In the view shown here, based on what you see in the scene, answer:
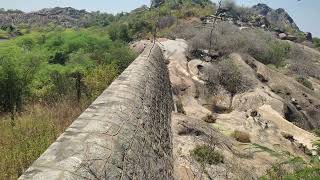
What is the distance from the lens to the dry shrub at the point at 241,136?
1630 cm

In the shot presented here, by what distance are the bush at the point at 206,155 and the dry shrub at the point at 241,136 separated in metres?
4.42

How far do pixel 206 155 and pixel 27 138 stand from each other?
5.16 metres

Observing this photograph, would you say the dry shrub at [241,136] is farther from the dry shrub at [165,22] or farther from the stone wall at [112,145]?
the dry shrub at [165,22]

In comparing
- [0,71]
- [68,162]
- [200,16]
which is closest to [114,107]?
[68,162]

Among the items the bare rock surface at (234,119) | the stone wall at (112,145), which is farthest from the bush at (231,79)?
→ the stone wall at (112,145)

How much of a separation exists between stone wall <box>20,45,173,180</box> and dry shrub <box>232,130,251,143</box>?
25.5 ft

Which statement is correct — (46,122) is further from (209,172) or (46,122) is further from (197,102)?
(197,102)

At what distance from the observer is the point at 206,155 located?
1159 cm

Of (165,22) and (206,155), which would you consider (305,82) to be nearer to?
(165,22)

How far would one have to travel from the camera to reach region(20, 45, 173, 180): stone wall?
3.98 m

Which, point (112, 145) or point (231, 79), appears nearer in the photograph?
point (112, 145)

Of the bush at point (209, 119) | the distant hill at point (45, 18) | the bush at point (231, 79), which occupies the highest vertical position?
the bush at point (231, 79)

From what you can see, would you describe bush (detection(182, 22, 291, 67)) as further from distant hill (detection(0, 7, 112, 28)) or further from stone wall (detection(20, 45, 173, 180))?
distant hill (detection(0, 7, 112, 28))

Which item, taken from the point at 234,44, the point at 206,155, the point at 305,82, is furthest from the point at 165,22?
the point at 206,155
